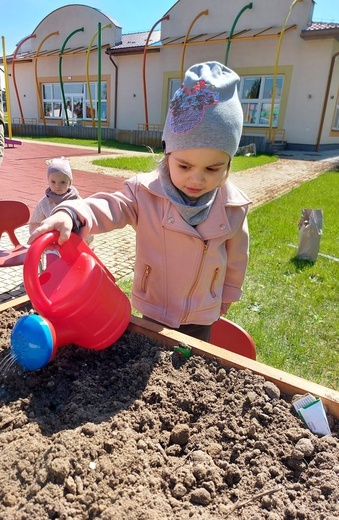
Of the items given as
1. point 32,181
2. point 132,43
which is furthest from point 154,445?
point 132,43

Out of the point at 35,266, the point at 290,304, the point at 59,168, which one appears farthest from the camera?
the point at 290,304

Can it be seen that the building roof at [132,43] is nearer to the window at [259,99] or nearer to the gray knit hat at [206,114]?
the window at [259,99]

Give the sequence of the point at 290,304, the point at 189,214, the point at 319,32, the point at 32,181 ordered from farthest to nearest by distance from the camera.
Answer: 1. the point at 319,32
2. the point at 32,181
3. the point at 290,304
4. the point at 189,214

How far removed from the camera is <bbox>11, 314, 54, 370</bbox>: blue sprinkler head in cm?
111

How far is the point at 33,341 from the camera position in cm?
112

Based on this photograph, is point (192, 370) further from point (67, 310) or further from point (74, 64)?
point (74, 64)

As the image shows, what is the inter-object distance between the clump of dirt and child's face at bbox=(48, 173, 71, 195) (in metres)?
1.83

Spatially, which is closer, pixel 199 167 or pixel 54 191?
pixel 199 167

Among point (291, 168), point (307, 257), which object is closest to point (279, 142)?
point (291, 168)

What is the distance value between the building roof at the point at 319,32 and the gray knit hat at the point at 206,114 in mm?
15481

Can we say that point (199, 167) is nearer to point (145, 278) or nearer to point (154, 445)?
point (145, 278)

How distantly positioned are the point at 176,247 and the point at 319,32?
52.4 feet

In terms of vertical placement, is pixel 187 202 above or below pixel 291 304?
above

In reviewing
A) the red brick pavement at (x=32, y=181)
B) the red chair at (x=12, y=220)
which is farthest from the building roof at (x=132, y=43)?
the red chair at (x=12, y=220)
